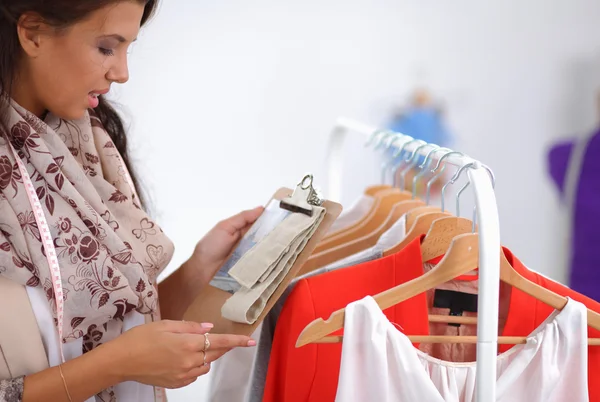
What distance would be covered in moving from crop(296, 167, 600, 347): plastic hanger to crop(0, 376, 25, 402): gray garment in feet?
1.36

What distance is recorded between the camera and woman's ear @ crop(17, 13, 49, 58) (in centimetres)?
100

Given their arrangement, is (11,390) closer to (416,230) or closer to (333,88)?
(416,230)

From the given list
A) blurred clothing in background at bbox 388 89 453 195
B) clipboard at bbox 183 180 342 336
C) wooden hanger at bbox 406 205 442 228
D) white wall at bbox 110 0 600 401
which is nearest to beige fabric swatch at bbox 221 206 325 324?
clipboard at bbox 183 180 342 336

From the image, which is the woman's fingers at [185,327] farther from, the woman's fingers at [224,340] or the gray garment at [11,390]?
the gray garment at [11,390]

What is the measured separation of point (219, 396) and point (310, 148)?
1905 millimetres

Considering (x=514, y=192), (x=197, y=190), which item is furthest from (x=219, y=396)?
(x=514, y=192)

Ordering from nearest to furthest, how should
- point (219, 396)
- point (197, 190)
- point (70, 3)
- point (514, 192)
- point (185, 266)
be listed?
point (70, 3)
point (185, 266)
point (219, 396)
point (197, 190)
point (514, 192)

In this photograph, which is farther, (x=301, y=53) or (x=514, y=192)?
(x=514, y=192)

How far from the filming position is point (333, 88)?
3246mm

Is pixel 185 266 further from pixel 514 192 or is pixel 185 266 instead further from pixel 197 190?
pixel 514 192

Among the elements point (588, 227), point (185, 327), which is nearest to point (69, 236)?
point (185, 327)

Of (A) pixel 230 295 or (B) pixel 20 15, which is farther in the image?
→ (A) pixel 230 295

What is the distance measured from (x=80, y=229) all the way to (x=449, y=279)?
22.9 inches

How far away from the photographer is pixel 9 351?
106cm
